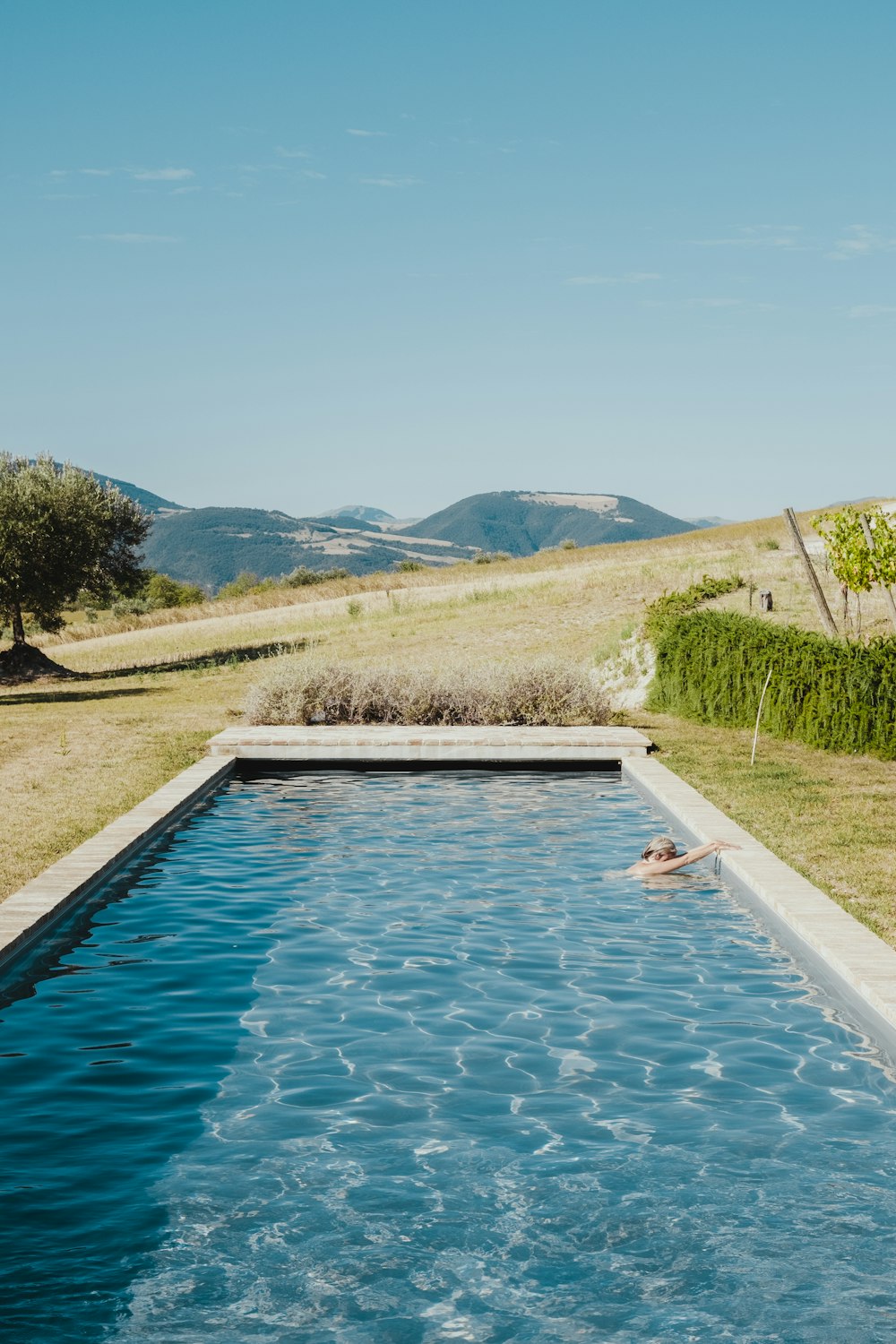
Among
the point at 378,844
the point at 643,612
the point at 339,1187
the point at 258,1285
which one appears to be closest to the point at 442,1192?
the point at 339,1187

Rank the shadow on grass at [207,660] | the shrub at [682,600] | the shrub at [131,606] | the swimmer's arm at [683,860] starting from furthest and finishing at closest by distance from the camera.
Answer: the shrub at [131,606] → the shadow on grass at [207,660] → the shrub at [682,600] → the swimmer's arm at [683,860]

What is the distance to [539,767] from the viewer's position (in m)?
16.2

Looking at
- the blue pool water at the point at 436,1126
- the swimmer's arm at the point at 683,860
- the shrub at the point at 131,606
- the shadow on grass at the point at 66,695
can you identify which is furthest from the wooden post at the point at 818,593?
the shrub at the point at 131,606

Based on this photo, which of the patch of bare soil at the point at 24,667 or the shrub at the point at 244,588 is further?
the shrub at the point at 244,588

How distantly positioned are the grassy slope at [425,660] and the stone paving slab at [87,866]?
0.30m

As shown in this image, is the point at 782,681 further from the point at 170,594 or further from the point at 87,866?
the point at 170,594

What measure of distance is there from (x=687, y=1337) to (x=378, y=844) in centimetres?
774

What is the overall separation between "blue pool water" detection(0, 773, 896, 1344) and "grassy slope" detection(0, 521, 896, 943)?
57.4 inches

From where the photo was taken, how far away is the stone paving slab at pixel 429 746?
1616 centimetres

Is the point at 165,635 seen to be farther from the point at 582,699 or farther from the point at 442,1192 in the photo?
the point at 442,1192

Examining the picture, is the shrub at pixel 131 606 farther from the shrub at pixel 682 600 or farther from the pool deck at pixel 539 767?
the pool deck at pixel 539 767

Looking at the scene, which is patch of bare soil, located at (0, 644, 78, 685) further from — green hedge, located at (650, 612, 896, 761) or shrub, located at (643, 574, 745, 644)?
green hedge, located at (650, 612, 896, 761)

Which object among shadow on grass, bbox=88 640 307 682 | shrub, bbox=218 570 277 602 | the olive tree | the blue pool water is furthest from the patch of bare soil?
shrub, bbox=218 570 277 602

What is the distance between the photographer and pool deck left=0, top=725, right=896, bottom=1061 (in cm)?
714
